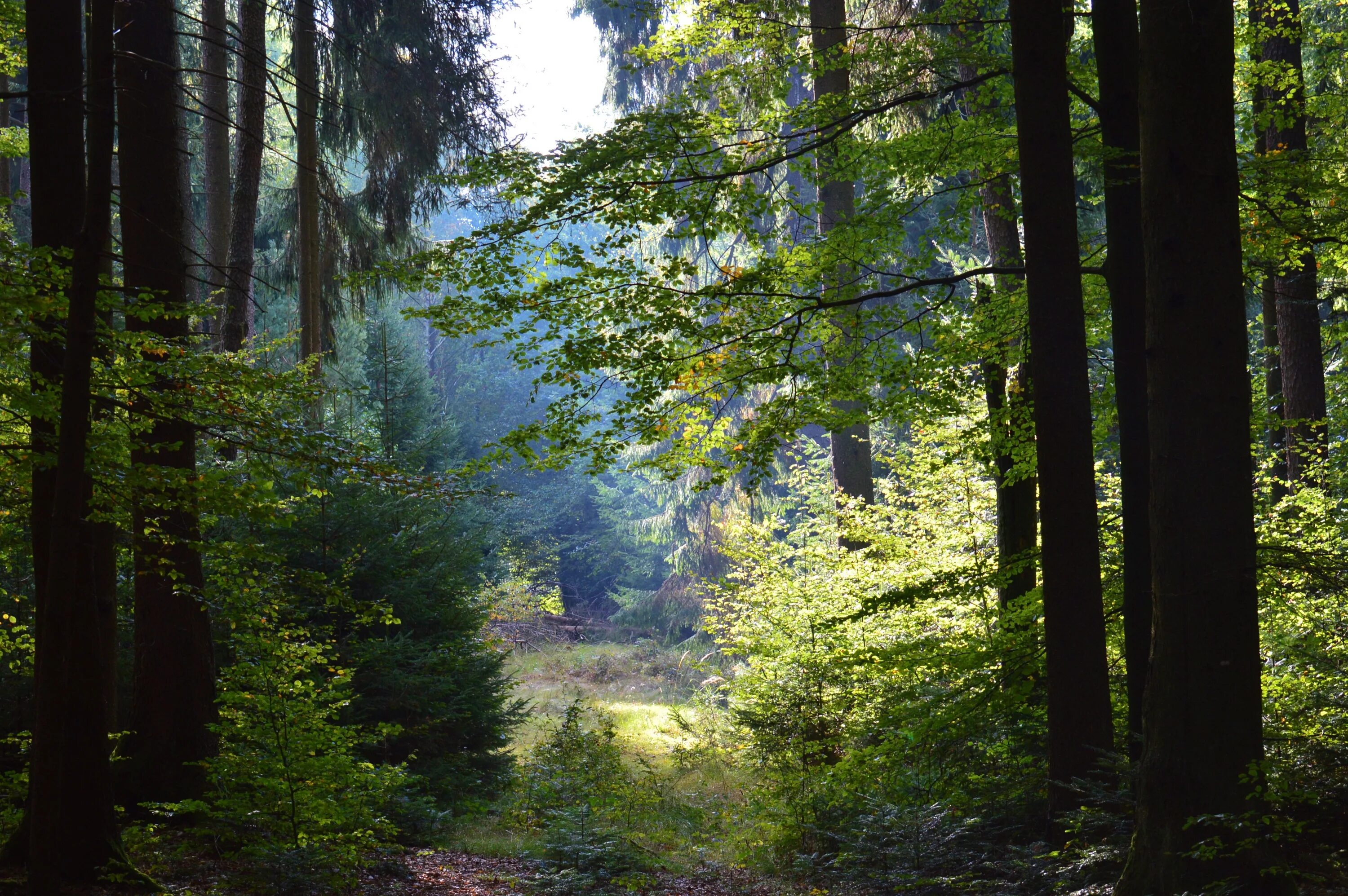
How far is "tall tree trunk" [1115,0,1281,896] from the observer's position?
3635 mm

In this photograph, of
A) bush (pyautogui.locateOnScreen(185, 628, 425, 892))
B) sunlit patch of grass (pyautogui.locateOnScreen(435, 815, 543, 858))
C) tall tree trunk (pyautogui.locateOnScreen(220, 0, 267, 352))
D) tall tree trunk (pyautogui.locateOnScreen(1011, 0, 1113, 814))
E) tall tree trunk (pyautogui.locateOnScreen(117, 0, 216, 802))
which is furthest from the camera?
tall tree trunk (pyautogui.locateOnScreen(220, 0, 267, 352))

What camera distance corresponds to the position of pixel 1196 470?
3693mm

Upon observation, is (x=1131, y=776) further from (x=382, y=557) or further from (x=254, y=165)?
(x=254, y=165)

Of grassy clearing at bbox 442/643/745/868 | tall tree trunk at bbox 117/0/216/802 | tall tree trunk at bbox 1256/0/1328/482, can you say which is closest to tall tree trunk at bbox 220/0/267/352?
tall tree trunk at bbox 117/0/216/802

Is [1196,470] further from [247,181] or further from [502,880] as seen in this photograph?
[247,181]

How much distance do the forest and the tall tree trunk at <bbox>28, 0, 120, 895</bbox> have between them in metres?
0.02

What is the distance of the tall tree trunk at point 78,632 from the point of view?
13.2 ft

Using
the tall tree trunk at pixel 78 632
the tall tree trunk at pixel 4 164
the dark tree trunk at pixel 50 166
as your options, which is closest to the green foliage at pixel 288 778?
the tall tree trunk at pixel 78 632

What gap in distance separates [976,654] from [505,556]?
1899 centimetres

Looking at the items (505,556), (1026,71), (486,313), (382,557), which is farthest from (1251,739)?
(505,556)

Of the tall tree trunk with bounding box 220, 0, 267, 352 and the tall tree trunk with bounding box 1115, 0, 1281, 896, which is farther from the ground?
the tall tree trunk with bounding box 220, 0, 267, 352

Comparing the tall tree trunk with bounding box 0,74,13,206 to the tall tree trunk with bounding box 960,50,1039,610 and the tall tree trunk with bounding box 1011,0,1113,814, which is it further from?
the tall tree trunk with bounding box 1011,0,1113,814

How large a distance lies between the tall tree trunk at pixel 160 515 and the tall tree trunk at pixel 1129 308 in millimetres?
6069

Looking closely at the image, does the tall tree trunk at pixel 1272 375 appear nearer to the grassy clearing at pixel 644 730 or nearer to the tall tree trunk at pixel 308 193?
the grassy clearing at pixel 644 730
